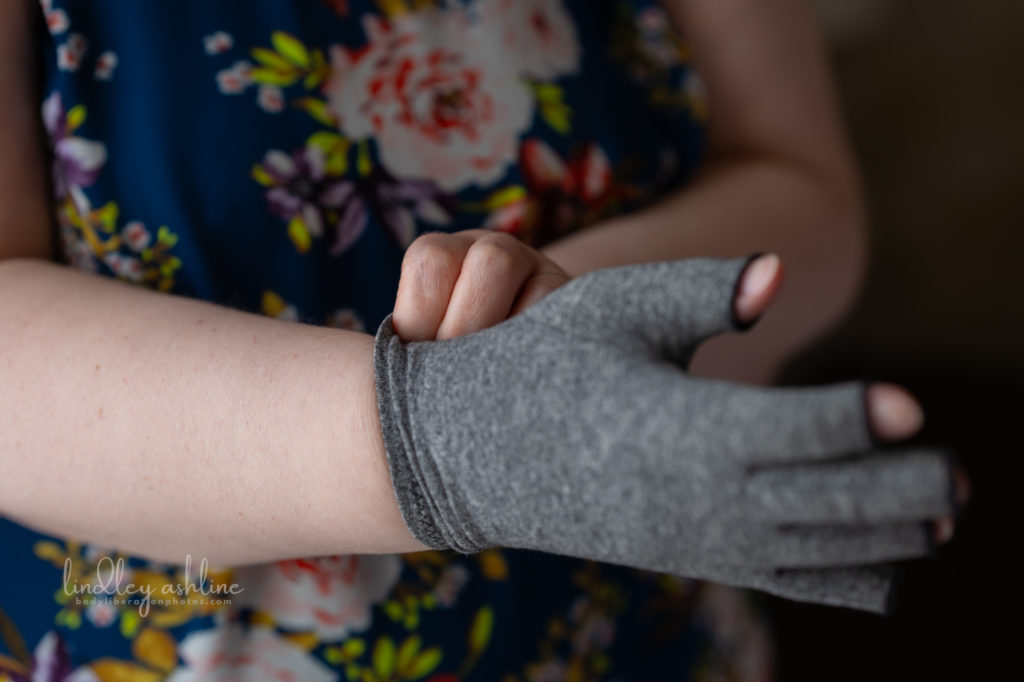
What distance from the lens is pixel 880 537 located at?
29 cm

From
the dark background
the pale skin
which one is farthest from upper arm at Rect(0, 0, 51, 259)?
the dark background

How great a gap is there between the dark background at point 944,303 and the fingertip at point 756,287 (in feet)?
3.63

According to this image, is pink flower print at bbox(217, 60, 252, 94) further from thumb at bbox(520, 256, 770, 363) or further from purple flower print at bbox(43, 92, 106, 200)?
thumb at bbox(520, 256, 770, 363)

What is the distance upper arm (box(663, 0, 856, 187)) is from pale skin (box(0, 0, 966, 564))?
282mm

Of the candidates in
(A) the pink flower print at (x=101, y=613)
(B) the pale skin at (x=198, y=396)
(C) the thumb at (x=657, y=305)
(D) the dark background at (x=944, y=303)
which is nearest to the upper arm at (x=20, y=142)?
(B) the pale skin at (x=198, y=396)

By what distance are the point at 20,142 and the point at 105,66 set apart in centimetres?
7

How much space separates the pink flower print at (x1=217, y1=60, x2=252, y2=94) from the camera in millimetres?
506

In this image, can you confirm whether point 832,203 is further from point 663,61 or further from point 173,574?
point 173,574

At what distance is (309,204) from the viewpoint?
52 centimetres

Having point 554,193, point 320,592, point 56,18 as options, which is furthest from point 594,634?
point 56,18

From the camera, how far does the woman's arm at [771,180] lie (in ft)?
2.09

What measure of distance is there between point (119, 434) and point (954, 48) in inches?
54.7

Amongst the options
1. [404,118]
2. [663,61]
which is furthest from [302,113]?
[663,61]

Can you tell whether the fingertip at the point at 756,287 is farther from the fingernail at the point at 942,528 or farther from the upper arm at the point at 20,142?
the upper arm at the point at 20,142
